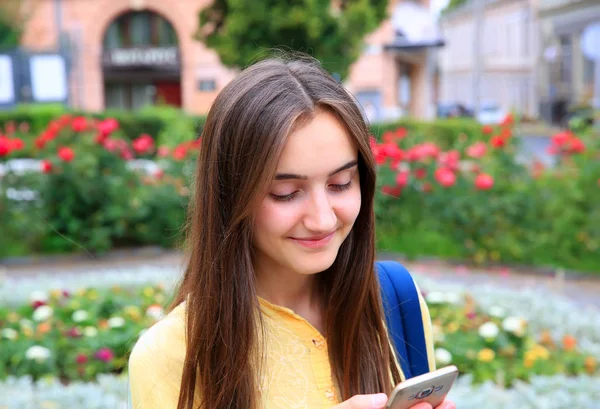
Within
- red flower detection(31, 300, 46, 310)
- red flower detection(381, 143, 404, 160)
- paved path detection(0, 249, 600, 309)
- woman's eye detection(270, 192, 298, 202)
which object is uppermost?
woman's eye detection(270, 192, 298, 202)

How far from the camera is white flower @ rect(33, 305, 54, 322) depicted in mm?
3648

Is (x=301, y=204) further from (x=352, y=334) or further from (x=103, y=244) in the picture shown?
(x=103, y=244)

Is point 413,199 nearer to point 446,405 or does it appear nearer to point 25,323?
point 25,323

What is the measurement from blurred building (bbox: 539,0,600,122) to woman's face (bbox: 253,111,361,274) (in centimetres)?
2548

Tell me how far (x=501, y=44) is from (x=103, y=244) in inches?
1545

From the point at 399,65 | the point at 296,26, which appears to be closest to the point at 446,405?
the point at 296,26

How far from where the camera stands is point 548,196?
6.00 meters

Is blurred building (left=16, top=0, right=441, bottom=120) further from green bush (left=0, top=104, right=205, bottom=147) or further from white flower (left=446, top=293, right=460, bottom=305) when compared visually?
white flower (left=446, top=293, right=460, bottom=305)

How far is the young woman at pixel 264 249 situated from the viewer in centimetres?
118

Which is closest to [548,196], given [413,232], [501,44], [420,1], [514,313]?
[413,232]

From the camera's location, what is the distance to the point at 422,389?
3.64 feet

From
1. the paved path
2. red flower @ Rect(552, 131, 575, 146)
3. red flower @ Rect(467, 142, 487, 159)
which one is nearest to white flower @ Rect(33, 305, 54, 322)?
the paved path

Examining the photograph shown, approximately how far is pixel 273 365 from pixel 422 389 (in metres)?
0.31

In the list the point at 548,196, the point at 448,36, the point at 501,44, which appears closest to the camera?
the point at 548,196
